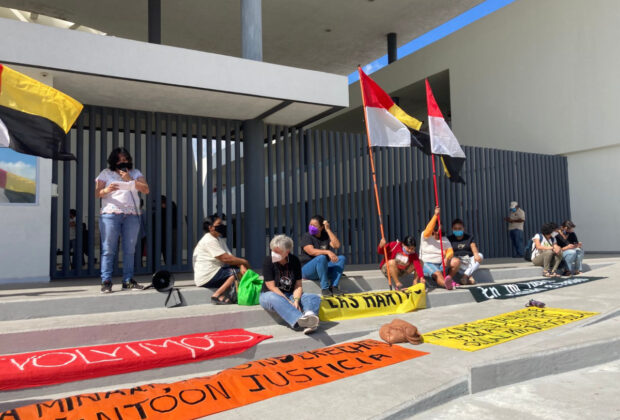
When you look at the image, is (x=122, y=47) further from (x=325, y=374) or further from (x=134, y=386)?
(x=325, y=374)

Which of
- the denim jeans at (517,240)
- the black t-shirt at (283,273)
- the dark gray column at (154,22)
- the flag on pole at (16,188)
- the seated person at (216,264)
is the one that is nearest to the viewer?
the black t-shirt at (283,273)

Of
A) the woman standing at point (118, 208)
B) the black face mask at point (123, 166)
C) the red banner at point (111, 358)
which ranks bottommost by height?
the red banner at point (111, 358)

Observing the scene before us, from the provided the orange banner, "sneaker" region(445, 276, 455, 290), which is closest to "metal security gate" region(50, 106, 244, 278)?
"sneaker" region(445, 276, 455, 290)

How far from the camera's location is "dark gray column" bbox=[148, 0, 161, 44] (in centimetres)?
1067

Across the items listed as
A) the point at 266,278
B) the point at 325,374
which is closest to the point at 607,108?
the point at 266,278

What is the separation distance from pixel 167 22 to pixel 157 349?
1344 centimetres

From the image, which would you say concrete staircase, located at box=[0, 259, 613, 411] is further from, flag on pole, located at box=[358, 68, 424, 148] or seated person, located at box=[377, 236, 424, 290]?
flag on pole, located at box=[358, 68, 424, 148]

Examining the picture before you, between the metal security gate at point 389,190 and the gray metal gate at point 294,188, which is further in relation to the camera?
the metal security gate at point 389,190

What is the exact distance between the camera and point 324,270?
6.25m

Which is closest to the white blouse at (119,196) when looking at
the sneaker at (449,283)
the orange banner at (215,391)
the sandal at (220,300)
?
the sandal at (220,300)

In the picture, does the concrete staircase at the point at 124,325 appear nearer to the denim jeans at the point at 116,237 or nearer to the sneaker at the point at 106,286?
the sneaker at the point at 106,286

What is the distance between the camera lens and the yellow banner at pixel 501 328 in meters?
4.50

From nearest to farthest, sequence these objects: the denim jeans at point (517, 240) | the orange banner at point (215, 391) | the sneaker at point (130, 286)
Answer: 1. the orange banner at point (215, 391)
2. the sneaker at point (130, 286)
3. the denim jeans at point (517, 240)

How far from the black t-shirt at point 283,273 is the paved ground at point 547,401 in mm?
2370
